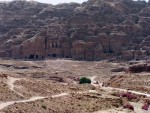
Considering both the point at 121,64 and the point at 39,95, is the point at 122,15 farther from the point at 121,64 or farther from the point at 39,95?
the point at 39,95

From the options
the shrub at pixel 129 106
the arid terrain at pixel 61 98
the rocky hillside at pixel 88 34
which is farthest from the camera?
the rocky hillside at pixel 88 34

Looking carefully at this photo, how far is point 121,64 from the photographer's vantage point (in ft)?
435

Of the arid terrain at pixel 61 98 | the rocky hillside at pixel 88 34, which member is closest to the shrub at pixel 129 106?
the arid terrain at pixel 61 98

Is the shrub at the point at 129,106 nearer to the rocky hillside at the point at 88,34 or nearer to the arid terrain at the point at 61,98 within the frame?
the arid terrain at the point at 61,98

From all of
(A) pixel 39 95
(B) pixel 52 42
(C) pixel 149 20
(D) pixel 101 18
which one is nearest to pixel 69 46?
(B) pixel 52 42

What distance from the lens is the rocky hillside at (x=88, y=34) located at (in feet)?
484

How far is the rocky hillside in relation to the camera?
484 ft

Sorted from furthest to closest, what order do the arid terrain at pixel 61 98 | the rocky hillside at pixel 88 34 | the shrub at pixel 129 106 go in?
1. the rocky hillside at pixel 88 34
2. the shrub at pixel 129 106
3. the arid terrain at pixel 61 98

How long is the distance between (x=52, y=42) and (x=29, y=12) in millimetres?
34810

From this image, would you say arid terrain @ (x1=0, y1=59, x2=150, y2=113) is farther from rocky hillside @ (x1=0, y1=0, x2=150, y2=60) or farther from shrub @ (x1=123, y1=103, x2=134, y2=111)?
rocky hillside @ (x1=0, y1=0, x2=150, y2=60)

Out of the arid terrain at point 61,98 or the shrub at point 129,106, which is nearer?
the arid terrain at point 61,98

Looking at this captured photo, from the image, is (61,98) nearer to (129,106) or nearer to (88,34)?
(129,106)

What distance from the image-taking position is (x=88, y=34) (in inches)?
5930

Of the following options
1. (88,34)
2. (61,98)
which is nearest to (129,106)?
(61,98)
